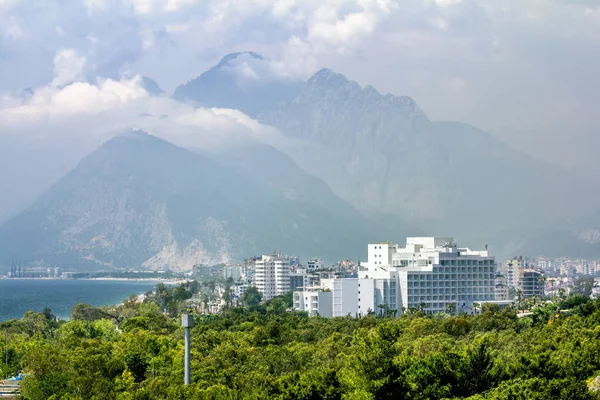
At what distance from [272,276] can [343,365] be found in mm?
115657

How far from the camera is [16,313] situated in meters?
140

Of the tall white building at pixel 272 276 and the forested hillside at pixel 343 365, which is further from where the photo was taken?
the tall white building at pixel 272 276

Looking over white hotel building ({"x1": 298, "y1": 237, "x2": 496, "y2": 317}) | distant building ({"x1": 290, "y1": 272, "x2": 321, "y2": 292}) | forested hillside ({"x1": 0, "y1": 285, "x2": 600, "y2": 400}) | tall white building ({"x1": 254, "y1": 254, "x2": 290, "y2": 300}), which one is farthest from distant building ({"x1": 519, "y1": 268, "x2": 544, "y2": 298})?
forested hillside ({"x1": 0, "y1": 285, "x2": 600, "y2": 400})

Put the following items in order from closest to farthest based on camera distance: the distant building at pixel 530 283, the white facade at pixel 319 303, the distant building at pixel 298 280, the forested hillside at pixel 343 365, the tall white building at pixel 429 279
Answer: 1. the forested hillside at pixel 343 365
2. the tall white building at pixel 429 279
3. the white facade at pixel 319 303
4. the distant building at pixel 530 283
5. the distant building at pixel 298 280

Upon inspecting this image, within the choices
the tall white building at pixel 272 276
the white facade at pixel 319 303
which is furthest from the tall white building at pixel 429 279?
the tall white building at pixel 272 276

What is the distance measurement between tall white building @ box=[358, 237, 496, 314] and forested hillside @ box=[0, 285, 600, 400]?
3598 cm

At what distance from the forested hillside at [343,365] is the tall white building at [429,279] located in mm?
35978

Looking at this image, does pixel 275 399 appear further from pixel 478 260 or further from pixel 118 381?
pixel 478 260

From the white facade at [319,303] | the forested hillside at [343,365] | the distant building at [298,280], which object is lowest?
the forested hillside at [343,365]

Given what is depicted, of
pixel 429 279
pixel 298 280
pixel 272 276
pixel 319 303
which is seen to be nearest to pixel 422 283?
pixel 429 279

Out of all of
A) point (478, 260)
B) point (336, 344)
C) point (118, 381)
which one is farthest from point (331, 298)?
point (118, 381)

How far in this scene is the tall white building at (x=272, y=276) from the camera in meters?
152

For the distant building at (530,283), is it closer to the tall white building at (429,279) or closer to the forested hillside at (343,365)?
the tall white building at (429,279)

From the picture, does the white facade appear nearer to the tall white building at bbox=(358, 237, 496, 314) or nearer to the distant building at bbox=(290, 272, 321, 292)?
the tall white building at bbox=(358, 237, 496, 314)
